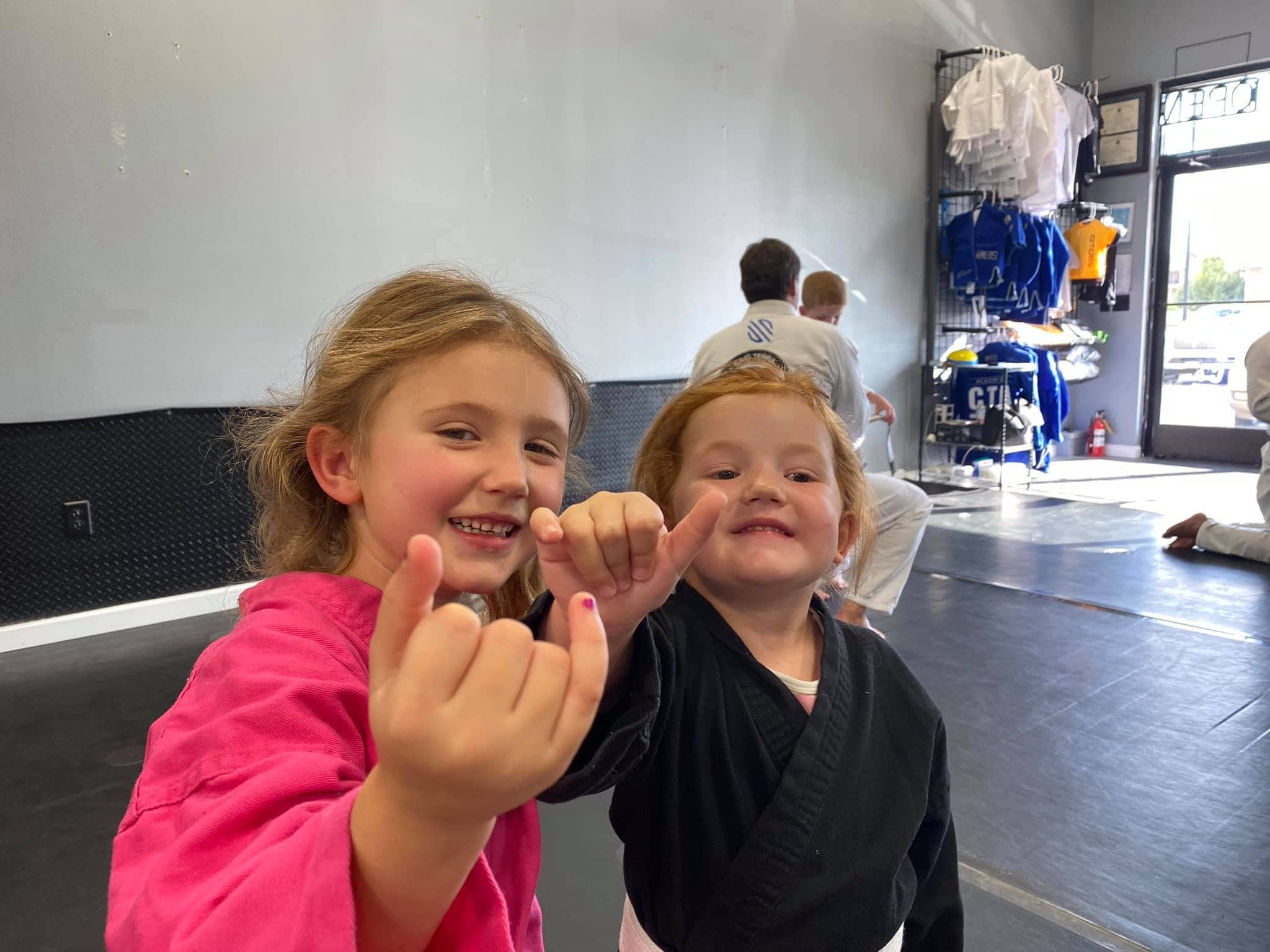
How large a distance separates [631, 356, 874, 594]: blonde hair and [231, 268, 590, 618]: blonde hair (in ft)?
0.46

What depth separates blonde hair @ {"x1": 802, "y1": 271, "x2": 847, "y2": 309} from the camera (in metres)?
3.69

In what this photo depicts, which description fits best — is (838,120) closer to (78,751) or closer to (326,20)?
(326,20)

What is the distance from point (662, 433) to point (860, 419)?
229 cm

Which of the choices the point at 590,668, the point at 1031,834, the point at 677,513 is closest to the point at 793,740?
the point at 677,513

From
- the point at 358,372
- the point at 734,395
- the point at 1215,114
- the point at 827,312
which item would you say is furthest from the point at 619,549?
the point at 1215,114

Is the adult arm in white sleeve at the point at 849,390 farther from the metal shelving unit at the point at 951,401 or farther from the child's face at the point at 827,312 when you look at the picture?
the metal shelving unit at the point at 951,401

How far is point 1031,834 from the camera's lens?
170 cm

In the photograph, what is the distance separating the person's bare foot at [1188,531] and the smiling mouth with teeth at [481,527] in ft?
14.4

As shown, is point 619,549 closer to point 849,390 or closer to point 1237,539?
point 849,390

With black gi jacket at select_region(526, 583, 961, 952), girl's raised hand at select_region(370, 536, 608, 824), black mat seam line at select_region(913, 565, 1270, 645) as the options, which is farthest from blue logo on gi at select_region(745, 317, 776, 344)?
girl's raised hand at select_region(370, 536, 608, 824)

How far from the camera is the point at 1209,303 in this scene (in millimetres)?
7207

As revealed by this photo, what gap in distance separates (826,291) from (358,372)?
322cm

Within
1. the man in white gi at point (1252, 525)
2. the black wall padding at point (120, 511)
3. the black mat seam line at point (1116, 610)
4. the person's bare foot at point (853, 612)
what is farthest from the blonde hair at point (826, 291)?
the man in white gi at point (1252, 525)

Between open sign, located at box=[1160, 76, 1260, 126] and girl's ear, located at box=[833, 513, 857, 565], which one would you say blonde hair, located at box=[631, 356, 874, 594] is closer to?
girl's ear, located at box=[833, 513, 857, 565]
